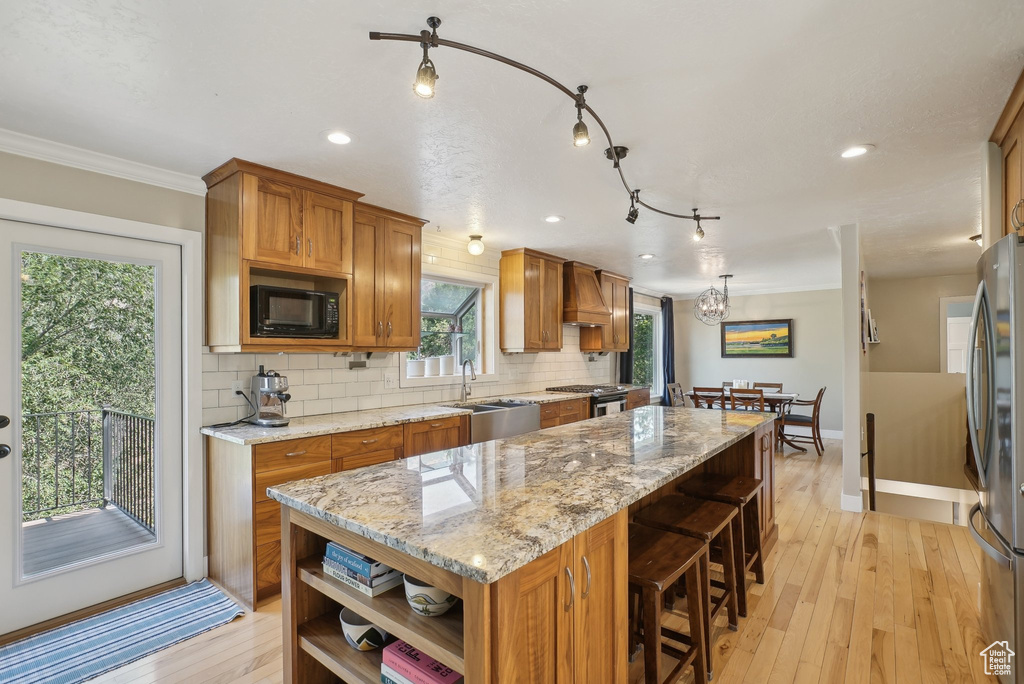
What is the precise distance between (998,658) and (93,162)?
4.65 meters

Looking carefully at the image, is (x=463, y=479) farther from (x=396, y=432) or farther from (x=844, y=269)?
(x=844, y=269)

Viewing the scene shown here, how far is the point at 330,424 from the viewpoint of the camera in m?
2.90

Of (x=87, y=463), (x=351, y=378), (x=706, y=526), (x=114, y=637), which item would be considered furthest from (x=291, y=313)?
(x=706, y=526)

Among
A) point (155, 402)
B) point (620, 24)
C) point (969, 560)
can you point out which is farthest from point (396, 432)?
point (969, 560)

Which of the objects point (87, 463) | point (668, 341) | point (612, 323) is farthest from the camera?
point (668, 341)

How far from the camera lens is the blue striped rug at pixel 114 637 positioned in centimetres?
206

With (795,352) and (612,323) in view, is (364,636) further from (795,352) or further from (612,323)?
(795,352)

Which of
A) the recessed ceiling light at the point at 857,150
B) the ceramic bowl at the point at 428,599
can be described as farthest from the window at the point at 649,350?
the ceramic bowl at the point at 428,599

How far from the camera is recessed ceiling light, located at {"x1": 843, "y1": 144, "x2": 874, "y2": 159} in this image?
96.9 inches

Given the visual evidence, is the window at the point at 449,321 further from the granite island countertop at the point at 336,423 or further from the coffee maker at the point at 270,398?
the coffee maker at the point at 270,398

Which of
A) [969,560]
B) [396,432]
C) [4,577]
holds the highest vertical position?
[396,432]

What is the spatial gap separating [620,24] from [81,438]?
10.6 feet

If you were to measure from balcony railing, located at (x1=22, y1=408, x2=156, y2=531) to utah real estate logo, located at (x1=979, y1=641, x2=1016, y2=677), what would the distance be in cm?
400

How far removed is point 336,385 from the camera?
354 cm
